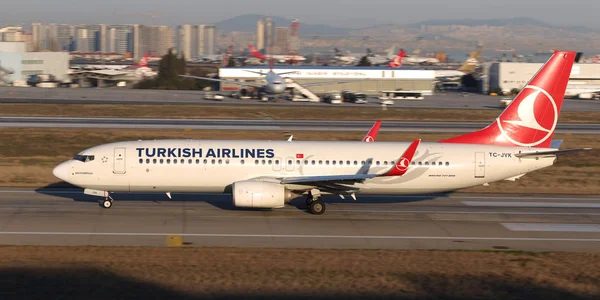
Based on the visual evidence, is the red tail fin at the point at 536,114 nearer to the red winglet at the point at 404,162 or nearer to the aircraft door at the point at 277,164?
the red winglet at the point at 404,162

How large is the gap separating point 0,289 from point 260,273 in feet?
23.7

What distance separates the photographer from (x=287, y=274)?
2064 cm

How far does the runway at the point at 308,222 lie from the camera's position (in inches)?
1006

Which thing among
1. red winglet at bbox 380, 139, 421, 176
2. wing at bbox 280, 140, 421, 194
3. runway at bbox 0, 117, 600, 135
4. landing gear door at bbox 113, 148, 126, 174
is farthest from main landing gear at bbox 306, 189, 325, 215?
runway at bbox 0, 117, 600, 135

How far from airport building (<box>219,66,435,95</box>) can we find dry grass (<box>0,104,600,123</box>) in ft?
128

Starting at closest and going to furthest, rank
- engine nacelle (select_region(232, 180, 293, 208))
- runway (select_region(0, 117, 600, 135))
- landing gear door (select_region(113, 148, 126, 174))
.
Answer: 1. engine nacelle (select_region(232, 180, 293, 208))
2. landing gear door (select_region(113, 148, 126, 174))
3. runway (select_region(0, 117, 600, 135))

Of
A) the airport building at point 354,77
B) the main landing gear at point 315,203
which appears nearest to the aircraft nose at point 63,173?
the main landing gear at point 315,203

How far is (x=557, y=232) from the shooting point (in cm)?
2838

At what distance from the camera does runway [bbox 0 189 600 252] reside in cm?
2556

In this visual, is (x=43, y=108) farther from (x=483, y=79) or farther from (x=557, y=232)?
(x=483, y=79)

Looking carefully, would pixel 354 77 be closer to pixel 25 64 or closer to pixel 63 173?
pixel 25 64

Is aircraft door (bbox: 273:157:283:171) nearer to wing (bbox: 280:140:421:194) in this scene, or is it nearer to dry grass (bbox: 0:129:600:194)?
wing (bbox: 280:140:421:194)

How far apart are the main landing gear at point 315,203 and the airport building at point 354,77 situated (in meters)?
81.8

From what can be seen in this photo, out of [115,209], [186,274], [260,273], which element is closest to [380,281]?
[260,273]
